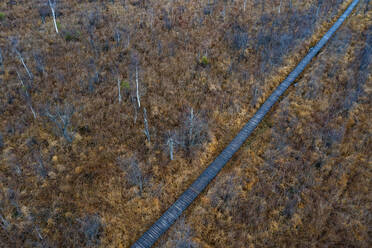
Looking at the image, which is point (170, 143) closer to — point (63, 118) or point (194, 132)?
point (194, 132)

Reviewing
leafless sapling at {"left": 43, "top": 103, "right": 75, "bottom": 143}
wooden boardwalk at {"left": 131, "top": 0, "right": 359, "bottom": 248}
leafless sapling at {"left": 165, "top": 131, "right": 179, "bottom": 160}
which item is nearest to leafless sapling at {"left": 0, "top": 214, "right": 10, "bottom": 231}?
leafless sapling at {"left": 43, "top": 103, "right": 75, "bottom": 143}

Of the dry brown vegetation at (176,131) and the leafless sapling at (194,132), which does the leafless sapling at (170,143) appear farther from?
the leafless sapling at (194,132)

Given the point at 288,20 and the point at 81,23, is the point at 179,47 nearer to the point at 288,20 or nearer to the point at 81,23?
the point at 81,23

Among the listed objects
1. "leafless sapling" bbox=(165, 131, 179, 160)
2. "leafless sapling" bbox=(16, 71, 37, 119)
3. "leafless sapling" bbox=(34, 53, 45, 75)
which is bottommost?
"leafless sapling" bbox=(165, 131, 179, 160)

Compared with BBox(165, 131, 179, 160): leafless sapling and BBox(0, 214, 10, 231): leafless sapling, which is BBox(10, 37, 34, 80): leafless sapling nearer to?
BBox(0, 214, 10, 231): leafless sapling

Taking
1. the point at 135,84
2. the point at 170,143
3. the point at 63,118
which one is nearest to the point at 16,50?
the point at 63,118

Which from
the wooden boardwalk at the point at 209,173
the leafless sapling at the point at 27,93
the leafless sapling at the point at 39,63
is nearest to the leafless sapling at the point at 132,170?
the wooden boardwalk at the point at 209,173

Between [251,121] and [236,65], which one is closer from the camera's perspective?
[251,121]

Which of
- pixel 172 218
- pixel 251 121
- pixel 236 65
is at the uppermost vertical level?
pixel 236 65

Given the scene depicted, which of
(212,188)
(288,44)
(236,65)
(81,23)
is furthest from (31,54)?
(288,44)
